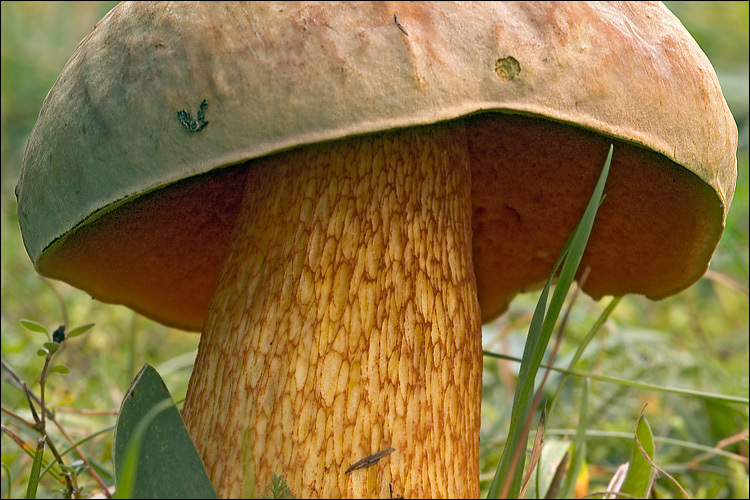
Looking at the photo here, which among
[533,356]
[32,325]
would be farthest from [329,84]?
[32,325]

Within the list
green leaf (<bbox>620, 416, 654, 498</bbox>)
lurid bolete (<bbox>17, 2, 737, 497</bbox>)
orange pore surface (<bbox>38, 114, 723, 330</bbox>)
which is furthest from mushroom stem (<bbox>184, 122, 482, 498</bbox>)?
green leaf (<bbox>620, 416, 654, 498</bbox>)

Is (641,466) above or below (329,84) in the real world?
below

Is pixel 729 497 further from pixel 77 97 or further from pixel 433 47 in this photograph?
pixel 77 97

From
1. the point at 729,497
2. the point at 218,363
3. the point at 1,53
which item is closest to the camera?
the point at 218,363

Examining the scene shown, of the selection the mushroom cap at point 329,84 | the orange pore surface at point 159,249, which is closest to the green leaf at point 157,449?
the mushroom cap at point 329,84

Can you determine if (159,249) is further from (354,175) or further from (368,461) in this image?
(368,461)

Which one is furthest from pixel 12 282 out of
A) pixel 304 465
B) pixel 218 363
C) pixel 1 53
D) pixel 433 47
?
pixel 433 47
